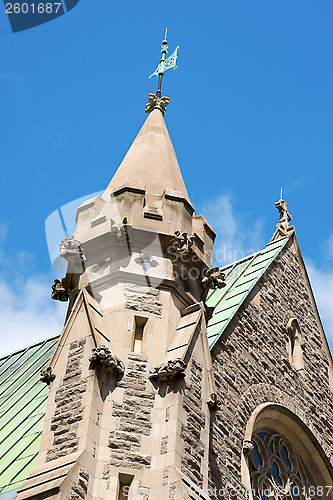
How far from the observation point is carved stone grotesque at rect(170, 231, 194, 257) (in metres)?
13.9

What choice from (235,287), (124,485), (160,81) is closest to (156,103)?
(160,81)

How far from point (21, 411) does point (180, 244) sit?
5.88 m


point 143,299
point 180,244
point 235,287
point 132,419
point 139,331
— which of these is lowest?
point 132,419

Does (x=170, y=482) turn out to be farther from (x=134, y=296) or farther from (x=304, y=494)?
(x=304, y=494)

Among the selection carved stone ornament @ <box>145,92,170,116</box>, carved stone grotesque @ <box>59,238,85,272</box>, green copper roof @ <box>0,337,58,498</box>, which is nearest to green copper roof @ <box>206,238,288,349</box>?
carved stone grotesque @ <box>59,238,85,272</box>

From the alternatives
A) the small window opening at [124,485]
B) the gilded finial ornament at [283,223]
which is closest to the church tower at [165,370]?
the small window opening at [124,485]

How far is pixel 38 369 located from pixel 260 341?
6092mm

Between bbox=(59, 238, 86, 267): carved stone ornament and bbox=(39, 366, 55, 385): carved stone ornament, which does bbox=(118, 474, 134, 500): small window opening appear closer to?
bbox=(39, 366, 55, 385): carved stone ornament

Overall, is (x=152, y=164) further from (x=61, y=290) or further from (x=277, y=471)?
(x=277, y=471)

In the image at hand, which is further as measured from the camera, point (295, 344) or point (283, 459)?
point (295, 344)

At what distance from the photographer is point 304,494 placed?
54.4 ft

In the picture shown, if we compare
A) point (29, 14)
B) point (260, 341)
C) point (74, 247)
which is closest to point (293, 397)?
point (260, 341)

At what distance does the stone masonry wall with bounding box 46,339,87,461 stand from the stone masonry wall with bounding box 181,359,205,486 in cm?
138

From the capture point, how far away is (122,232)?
45.5 feet
